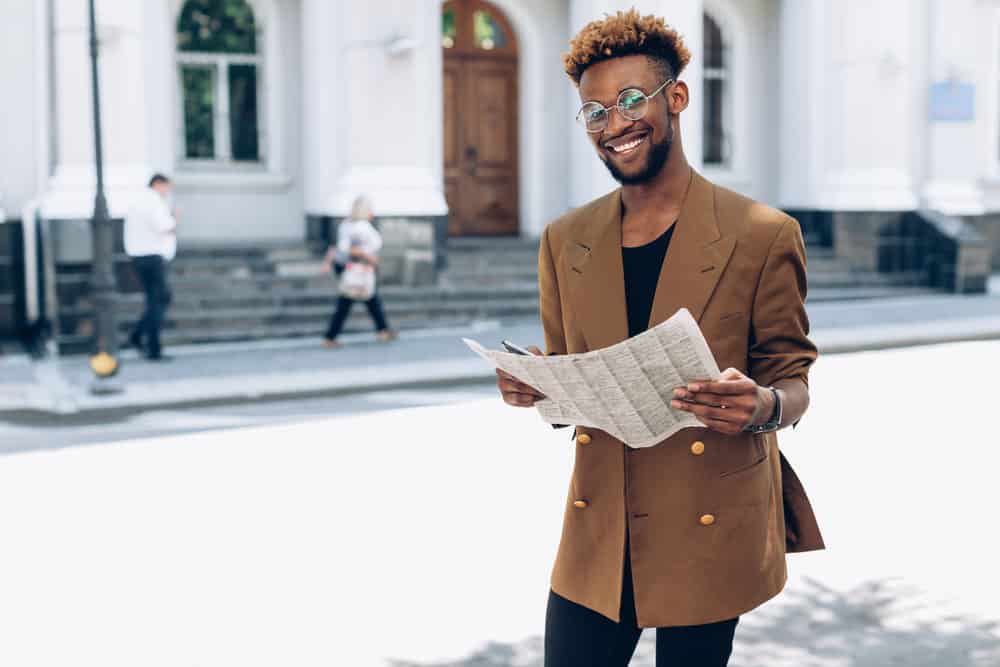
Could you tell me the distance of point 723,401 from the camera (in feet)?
8.45

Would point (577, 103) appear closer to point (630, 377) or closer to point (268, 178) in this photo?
point (268, 178)

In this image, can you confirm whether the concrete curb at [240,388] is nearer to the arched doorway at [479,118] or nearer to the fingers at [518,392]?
the arched doorway at [479,118]

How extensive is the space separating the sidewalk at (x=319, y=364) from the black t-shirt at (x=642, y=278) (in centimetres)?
959

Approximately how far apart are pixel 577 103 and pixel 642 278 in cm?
1750

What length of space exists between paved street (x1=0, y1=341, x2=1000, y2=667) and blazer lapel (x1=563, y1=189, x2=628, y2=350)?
2428 mm

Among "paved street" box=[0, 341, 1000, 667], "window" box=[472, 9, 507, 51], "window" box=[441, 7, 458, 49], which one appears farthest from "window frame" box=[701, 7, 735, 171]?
"paved street" box=[0, 341, 1000, 667]

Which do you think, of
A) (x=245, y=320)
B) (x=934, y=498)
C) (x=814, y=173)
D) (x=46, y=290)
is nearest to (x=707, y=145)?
(x=814, y=173)

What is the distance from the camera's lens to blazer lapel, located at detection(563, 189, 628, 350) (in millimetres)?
2850

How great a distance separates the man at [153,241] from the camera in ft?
46.6

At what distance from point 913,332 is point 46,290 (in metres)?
10.1

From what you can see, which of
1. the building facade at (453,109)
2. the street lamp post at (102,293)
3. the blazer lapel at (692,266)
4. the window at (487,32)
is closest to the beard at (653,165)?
the blazer lapel at (692,266)

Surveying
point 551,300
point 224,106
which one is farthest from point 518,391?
point 224,106

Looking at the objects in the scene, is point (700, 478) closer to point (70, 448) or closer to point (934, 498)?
point (934, 498)

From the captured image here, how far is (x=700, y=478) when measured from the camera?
Answer: 281 centimetres
